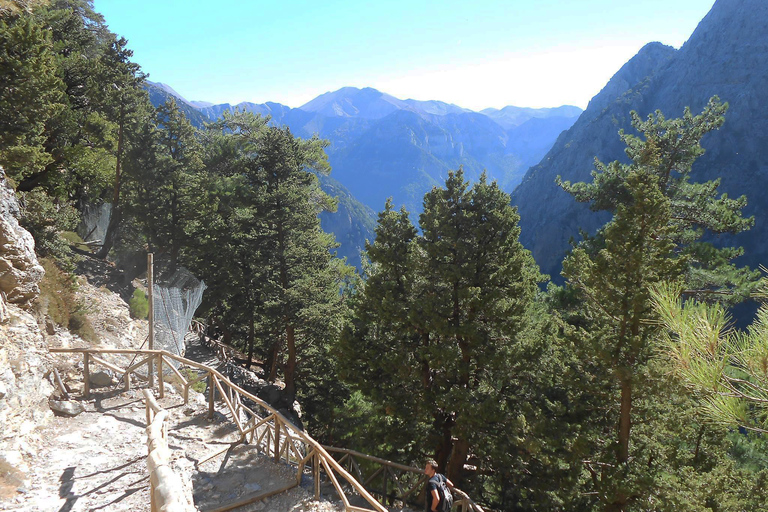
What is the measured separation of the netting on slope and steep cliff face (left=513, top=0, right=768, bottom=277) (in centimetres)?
6131

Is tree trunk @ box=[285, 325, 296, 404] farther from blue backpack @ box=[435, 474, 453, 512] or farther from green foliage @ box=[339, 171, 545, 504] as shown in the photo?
blue backpack @ box=[435, 474, 453, 512]

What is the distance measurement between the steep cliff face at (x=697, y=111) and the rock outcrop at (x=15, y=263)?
222 feet

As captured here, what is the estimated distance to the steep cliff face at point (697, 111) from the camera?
68.6 m

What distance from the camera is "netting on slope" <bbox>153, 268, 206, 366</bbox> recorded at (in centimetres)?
1535

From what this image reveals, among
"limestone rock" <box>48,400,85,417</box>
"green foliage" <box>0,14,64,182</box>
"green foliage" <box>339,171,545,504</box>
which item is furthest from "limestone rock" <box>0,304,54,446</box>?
"green foliage" <box>0,14,64,182</box>

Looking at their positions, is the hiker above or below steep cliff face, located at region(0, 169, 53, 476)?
below

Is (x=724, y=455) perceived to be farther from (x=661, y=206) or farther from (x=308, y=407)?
(x=308, y=407)

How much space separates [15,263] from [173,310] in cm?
713

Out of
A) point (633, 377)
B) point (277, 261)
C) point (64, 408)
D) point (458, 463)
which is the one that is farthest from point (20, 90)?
point (633, 377)

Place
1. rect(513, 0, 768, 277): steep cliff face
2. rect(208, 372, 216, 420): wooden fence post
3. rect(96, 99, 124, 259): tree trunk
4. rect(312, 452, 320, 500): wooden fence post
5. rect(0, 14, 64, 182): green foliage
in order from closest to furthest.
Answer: rect(312, 452, 320, 500): wooden fence post
rect(208, 372, 216, 420): wooden fence post
rect(0, 14, 64, 182): green foliage
rect(96, 99, 124, 259): tree trunk
rect(513, 0, 768, 277): steep cliff face

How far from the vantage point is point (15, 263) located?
8883mm

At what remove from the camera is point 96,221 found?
26.0m

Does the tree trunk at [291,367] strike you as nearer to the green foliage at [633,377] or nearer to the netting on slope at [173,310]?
the netting on slope at [173,310]

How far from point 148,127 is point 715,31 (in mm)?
108835
